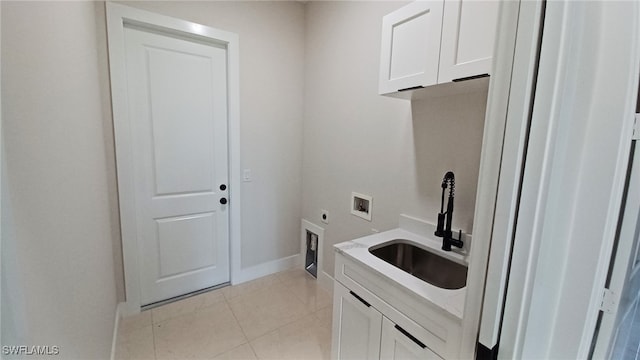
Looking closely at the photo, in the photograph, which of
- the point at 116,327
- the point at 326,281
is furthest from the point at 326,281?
the point at 116,327

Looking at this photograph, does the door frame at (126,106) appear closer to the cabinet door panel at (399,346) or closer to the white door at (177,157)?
the white door at (177,157)

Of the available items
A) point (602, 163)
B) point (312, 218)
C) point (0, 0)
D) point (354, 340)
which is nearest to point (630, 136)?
point (602, 163)

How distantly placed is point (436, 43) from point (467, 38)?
0.14m

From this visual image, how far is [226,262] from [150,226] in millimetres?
750

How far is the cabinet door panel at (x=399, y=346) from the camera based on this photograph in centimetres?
104

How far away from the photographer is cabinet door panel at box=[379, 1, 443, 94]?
1199mm

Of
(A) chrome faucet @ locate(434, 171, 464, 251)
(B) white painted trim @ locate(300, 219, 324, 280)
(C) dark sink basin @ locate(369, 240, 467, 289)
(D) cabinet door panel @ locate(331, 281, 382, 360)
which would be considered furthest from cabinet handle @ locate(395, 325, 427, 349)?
(B) white painted trim @ locate(300, 219, 324, 280)

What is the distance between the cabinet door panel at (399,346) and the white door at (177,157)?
69.4 inches

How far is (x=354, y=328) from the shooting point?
1.38m

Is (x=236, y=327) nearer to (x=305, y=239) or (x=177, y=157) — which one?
(x=305, y=239)

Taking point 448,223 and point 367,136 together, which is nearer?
point 448,223

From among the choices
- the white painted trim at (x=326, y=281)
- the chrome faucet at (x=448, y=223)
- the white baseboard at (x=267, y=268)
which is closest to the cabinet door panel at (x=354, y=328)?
the chrome faucet at (x=448, y=223)

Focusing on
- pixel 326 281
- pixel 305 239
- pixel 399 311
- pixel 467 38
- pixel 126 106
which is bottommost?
pixel 326 281

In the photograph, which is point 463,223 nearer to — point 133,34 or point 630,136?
point 630,136
